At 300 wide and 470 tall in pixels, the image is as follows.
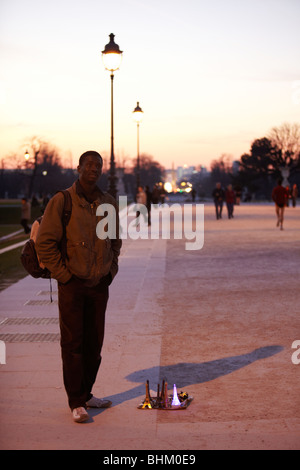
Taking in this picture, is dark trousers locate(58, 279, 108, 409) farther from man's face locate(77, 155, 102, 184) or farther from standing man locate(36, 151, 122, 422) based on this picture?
man's face locate(77, 155, 102, 184)

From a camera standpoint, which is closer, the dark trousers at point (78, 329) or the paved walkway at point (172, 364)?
the paved walkway at point (172, 364)

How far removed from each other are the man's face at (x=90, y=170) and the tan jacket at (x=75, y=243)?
0.34ft

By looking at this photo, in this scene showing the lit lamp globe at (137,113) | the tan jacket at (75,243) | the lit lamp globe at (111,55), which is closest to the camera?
the tan jacket at (75,243)

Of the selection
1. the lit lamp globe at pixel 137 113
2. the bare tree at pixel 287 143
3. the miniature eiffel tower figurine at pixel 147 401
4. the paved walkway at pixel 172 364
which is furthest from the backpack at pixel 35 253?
the bare tree at pixel 287 143

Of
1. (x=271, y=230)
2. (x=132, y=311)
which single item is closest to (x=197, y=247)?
(x=271, y=230)

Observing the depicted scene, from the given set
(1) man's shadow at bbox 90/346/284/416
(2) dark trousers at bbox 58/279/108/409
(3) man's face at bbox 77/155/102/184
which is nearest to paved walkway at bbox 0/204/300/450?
(1) man's shadow at bbox 90/346/284/416

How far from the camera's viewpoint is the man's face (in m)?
4.89

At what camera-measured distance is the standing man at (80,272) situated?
15.6ft

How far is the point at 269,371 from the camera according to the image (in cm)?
609

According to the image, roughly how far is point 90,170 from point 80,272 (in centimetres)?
73

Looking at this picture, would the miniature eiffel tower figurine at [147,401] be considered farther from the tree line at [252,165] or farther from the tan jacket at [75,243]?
the tree line at [252,165]

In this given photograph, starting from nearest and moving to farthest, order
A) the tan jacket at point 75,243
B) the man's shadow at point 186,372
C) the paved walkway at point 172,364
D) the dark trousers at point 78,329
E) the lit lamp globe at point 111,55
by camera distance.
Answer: the paved walkway at point 172,364 < the tan jacket at point 75,243 < the dark trousers at point 78,329 < the man's shadow at point 186,372 < the lit lamp globe at point 111,55
